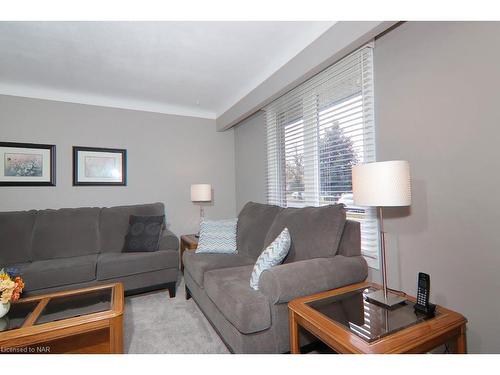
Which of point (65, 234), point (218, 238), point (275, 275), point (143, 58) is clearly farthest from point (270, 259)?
point (65, 234)

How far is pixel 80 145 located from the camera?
3.22 m

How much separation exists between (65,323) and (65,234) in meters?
1.70

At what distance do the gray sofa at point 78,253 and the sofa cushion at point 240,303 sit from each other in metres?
1.07

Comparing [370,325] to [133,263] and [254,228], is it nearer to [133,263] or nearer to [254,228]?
[254,228]

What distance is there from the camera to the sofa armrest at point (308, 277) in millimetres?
1460

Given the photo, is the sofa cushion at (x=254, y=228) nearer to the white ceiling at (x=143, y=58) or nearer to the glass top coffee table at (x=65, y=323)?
the glass top coffee table at (x=65, y=323)

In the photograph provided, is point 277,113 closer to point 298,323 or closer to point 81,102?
point 298,323

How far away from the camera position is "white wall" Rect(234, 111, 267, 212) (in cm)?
340

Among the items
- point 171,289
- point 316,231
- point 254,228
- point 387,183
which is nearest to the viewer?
point 387,183

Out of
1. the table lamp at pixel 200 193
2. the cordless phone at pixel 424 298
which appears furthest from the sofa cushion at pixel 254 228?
the cordless phone at pixel 424 298

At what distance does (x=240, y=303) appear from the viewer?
1.46 meters
